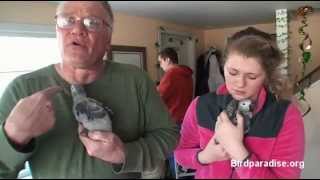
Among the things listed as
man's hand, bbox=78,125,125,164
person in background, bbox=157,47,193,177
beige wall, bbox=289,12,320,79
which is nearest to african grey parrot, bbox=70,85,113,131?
man's hand, bbox=78,125,125,164

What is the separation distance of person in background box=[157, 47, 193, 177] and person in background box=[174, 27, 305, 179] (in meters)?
0.05

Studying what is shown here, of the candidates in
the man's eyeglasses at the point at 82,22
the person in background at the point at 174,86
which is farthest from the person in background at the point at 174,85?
the man's eyeglasses at the point at 82,22

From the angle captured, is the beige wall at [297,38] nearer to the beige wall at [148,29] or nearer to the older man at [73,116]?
the beige wall at [148,29]

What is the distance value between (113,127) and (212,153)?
14 cm

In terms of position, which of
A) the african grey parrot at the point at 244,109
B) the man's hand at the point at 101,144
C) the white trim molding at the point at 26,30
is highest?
the white trim molding at the point at 26,30

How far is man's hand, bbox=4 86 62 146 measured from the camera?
397 mm

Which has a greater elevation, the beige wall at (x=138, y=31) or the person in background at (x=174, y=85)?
the beige wall at (x=138, y=31)

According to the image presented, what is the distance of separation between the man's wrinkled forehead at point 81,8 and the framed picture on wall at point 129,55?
0.19 ft

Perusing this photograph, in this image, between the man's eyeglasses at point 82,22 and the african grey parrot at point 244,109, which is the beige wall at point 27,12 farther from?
the african grey parrot at point 244,109

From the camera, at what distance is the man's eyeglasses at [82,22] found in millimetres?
403

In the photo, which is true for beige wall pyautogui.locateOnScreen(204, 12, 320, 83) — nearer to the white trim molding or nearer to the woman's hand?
the woman's hand

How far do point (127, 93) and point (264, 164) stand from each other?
211 mm

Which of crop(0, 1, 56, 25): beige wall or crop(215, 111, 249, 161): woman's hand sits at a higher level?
crop(0, 1, 56, 25): beige wall

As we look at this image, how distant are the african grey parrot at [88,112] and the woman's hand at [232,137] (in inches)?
5.3
